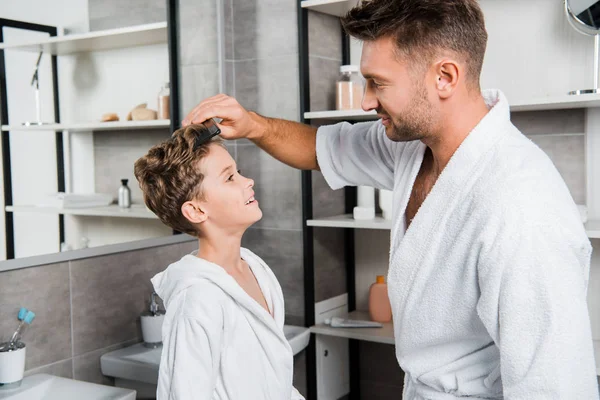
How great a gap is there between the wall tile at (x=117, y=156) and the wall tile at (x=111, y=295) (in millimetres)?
267

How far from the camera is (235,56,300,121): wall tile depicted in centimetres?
268

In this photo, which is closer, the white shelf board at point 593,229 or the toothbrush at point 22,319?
the toothbrush at point 22,319

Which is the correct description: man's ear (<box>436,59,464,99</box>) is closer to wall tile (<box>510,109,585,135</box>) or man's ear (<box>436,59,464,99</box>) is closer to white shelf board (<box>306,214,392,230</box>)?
white shelf board (<box>306,214,392,230</box>)

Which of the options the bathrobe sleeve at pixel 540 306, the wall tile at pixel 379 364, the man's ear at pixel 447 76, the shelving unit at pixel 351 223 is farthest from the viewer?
the wall tile at pixel 379 364

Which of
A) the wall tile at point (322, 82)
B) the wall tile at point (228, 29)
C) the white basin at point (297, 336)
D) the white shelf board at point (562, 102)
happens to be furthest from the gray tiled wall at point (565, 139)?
the wall tile at point (228, 29)

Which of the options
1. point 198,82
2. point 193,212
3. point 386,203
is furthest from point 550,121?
point 193,212

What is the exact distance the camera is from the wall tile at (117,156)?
7.93ft

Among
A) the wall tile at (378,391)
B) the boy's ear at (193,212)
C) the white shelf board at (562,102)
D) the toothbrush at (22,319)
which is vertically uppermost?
the white shelf board at (562,102)

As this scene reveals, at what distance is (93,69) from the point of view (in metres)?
2.35

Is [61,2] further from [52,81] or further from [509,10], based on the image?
[509,10]

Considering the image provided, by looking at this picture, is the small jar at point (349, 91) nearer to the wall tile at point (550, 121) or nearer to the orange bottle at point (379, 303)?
the wall tile at point (550, 121)

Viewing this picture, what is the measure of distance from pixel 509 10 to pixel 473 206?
1476 millimetres

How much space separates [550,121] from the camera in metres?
2.46

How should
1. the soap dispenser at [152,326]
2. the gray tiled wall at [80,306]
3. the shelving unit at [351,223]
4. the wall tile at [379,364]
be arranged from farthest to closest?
1. the wall tile at [379,364]
2. the shelving unit at [351,223]
3. the soap dispenser at [152,326]
4. the gray tiled wall at [80,306]
